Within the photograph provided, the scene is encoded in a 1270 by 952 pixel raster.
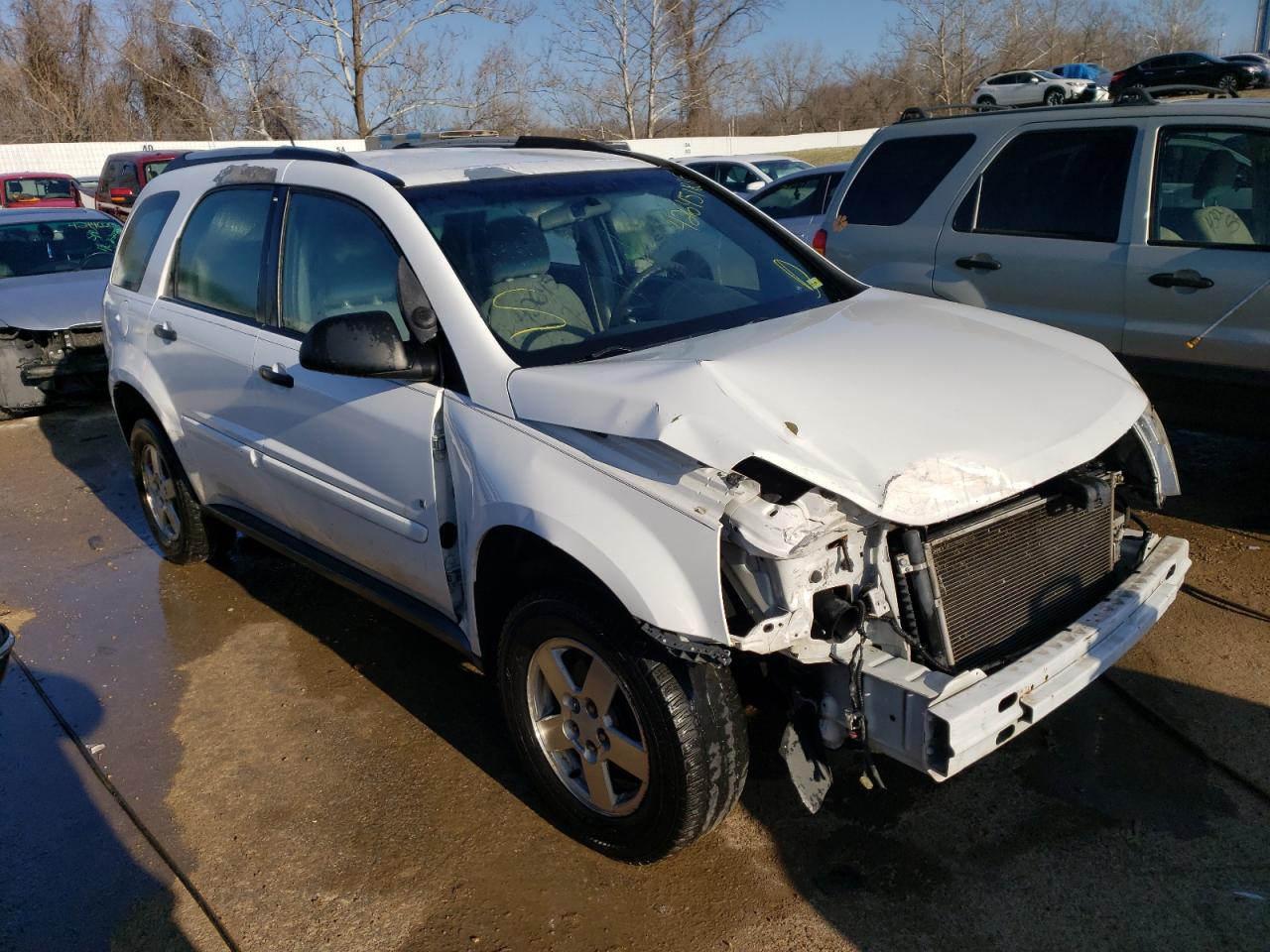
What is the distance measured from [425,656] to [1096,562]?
8.83 feet

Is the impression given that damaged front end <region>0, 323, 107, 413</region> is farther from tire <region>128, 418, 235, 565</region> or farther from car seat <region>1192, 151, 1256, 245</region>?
car seat <region>1192, 151, 1256, 245</region>

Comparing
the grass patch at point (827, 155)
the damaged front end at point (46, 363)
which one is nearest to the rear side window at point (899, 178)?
the damaged front end at point (46, 363)

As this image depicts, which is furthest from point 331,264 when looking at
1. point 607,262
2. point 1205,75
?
point 1205,75

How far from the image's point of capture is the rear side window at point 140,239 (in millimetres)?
5055

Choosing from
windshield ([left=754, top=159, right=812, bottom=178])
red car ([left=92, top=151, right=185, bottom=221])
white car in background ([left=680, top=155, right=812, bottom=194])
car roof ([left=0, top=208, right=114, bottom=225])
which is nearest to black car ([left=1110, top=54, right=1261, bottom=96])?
white car in background ([left=680, top=155, right=812, bottom=194])

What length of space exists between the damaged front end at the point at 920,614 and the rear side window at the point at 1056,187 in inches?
109

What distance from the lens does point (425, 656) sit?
4.49m

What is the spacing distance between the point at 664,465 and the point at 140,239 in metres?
3.84

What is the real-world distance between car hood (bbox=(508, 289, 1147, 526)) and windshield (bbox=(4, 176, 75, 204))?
19080mm

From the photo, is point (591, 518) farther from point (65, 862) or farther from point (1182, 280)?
point (1182, 280)

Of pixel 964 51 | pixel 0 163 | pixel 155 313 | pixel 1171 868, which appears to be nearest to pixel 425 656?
pixel 155 313

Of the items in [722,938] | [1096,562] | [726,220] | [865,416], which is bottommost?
[722,938]

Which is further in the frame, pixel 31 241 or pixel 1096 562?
pixel 31 241

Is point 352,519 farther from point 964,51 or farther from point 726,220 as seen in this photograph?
point 964,51
